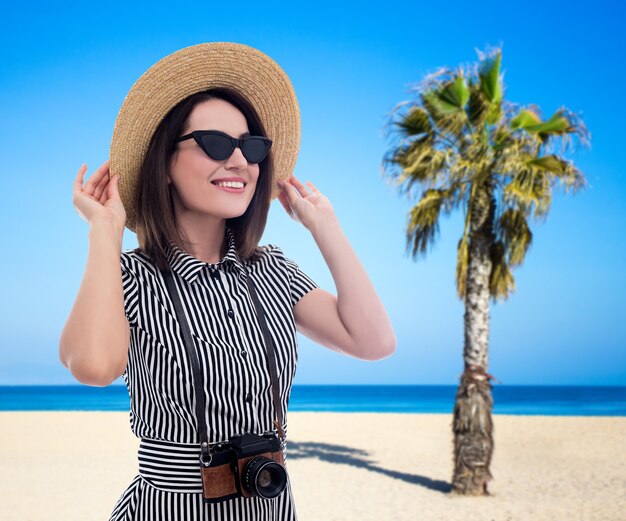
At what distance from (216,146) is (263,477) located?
819 millimetres

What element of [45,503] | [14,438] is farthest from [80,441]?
[45,503]

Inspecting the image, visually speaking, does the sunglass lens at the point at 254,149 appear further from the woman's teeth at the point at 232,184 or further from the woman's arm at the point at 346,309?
the woman's arm at the point at 346,309

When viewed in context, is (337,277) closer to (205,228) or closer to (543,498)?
(205,228)

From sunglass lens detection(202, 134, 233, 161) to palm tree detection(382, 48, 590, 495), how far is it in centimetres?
853

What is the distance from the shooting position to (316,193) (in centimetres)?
207

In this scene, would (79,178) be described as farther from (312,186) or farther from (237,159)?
(312,186)

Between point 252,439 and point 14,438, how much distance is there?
21136 millimetres

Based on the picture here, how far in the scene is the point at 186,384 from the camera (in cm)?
159

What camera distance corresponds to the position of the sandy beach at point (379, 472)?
1030cm

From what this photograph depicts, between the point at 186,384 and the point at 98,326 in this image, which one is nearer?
the point at 98,326

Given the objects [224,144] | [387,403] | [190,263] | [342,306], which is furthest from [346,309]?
[387,403]

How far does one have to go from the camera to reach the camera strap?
61.9 inches

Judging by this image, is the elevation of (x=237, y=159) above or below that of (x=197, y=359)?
above

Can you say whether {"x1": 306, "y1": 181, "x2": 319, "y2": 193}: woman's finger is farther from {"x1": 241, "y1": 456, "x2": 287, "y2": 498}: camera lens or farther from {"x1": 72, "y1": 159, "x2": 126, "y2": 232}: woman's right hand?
{"x1": 241, "y1": 456, "x2": 287, "y2": 498}: camera lens
